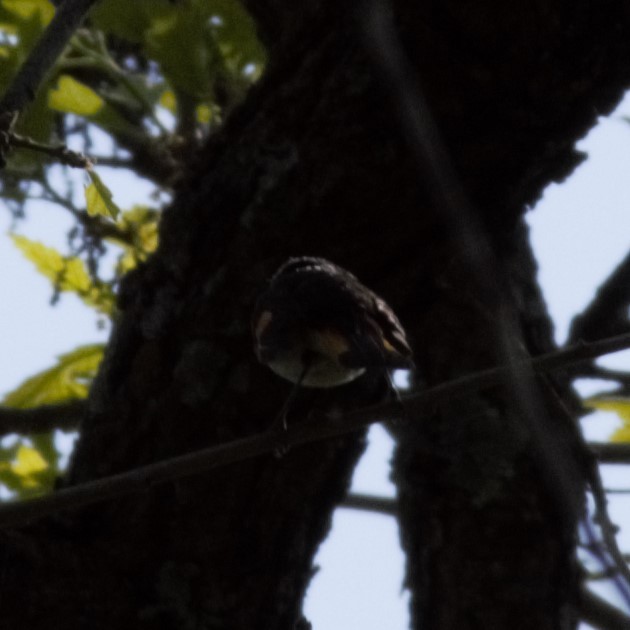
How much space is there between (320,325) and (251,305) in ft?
1.30

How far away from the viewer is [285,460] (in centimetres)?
260

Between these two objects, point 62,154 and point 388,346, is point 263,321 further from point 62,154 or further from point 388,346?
point 62,154

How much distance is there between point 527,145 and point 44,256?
1.55 metres

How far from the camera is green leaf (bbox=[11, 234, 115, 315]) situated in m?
3.51

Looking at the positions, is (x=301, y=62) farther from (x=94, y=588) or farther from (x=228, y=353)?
(x=94, y=588)

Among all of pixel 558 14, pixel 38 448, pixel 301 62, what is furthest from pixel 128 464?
pixel 558 14

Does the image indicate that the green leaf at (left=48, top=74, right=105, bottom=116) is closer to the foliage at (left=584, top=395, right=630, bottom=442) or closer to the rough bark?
the rough bark

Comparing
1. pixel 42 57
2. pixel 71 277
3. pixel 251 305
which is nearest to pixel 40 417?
pixel 251 305

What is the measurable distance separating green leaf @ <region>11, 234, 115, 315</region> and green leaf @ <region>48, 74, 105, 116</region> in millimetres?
496

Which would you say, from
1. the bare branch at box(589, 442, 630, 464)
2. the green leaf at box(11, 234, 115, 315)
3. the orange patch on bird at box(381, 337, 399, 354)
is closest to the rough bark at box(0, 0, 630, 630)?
the bare branch at box(589, 442, 630, 464)

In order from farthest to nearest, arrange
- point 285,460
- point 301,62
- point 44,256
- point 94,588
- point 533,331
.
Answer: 1. point 44,256
2. point 533,331
3. point 301,62
4. point 285,460
5. point 94,588

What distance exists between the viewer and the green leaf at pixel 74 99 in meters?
3.17

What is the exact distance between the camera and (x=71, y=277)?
11.6 ft

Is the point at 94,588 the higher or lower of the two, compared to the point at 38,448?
lower
